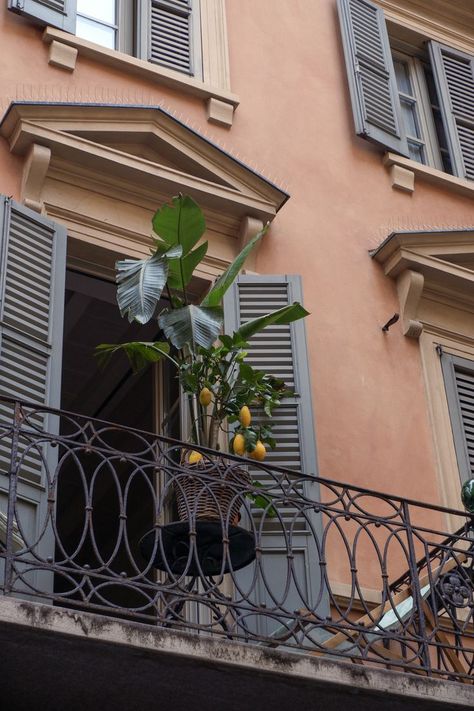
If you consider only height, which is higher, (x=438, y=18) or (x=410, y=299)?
(x=438, y=18)

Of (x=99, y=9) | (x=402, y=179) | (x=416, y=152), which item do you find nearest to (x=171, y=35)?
(x=99, y=9)

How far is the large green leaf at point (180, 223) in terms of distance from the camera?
26.7 ft

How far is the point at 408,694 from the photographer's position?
22.2ft

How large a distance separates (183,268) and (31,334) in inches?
37.2

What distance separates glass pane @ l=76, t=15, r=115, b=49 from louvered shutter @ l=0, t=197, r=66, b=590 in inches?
80.7

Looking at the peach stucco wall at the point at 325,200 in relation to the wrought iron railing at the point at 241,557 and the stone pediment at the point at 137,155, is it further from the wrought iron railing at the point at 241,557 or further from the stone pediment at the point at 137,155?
the wrought iron railing at the point at 241,557

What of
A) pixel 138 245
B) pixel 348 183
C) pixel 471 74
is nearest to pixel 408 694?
pixel 138 245

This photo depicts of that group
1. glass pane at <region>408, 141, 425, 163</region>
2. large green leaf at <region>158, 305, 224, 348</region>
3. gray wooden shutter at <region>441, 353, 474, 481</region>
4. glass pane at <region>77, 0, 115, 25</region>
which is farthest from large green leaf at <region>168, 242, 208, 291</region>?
glass pane at <region>408, 141, 425, 163</region>

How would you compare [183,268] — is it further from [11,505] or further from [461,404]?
[461,404]

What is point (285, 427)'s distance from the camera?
8.77 metres

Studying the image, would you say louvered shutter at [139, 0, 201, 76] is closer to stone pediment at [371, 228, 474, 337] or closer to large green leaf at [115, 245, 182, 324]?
stone pediment at [371, 228, 474, 337]

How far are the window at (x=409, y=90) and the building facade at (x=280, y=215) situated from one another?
0.02 m

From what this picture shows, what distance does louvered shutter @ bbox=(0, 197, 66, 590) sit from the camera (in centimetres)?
759

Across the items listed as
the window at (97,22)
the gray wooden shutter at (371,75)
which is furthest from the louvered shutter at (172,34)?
the gray wooden shutter at (371,75)
